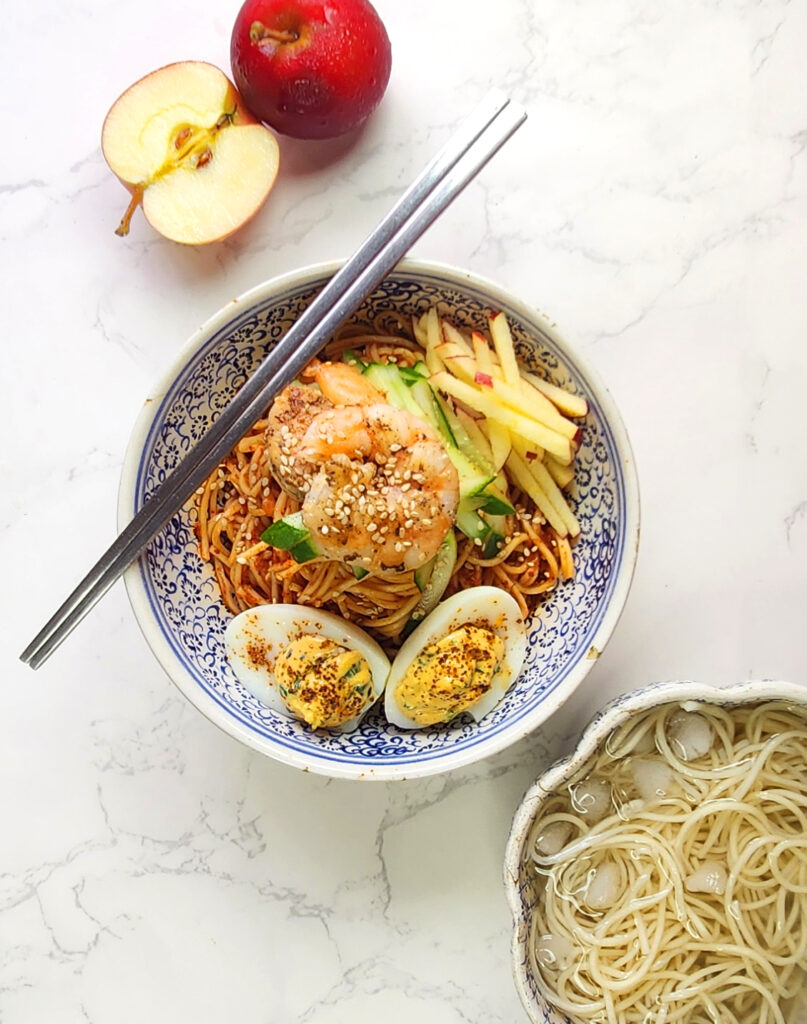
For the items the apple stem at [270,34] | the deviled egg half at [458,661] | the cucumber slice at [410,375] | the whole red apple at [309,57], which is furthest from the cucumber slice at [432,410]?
the apple stem at [270,34]

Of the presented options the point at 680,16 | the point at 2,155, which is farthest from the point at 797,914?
the point at 2,155

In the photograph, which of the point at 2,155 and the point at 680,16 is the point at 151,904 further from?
the point at 680,16

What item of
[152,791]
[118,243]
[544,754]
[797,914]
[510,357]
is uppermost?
[118,243]

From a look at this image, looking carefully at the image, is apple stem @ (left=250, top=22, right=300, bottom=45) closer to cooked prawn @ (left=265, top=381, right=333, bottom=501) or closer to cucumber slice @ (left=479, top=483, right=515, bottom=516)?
cooked prawn @ (left=265, top=381, right=333, bottom=501)

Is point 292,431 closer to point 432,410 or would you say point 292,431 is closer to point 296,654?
point 432,410

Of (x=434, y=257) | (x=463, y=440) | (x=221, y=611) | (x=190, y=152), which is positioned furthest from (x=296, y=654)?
(x=190, y=152)

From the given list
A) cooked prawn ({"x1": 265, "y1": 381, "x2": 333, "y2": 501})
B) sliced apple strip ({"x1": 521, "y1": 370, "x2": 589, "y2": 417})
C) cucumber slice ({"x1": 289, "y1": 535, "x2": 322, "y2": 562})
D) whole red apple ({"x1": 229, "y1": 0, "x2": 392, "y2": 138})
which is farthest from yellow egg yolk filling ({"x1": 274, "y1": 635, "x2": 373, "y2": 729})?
whole red apple ({"x1": 229, "y1": 0, "x2": 392, "y2": 138})
